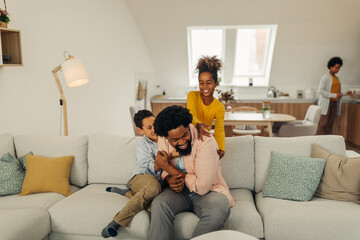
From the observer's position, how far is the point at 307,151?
259 cm

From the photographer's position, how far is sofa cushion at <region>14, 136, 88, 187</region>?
9.29 ft

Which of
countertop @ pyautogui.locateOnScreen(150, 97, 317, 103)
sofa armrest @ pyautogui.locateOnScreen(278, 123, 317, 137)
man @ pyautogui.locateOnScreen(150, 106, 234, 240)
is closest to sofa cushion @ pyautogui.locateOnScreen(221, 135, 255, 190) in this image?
man @ pyautogui.locateOnScreen(150, 106, 234, 240)

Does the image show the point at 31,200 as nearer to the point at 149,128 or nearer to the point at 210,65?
the point at 149,128

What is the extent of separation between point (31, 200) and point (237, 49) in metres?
5.29

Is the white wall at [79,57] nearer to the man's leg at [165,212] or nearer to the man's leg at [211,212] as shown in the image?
the man's leg at [165,212]

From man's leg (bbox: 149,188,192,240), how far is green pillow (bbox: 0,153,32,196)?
1194 mm

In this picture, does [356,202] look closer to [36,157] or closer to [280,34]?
[36,157]

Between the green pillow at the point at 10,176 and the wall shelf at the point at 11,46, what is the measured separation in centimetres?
94

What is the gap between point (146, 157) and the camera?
8.20 feet

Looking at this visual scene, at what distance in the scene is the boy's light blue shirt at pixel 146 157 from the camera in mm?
2439

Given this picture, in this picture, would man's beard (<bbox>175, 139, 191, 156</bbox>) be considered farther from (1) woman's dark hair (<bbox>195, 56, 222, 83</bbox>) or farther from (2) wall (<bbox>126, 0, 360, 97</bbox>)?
(2) wall (<bbox>126, 0, 360, 97</bbox>)

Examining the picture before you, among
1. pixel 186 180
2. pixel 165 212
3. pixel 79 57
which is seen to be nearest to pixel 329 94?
pixel 79 57

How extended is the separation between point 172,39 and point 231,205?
462 centimetres

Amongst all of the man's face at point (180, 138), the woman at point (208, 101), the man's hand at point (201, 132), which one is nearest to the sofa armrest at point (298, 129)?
the woman at point (208, 101)
